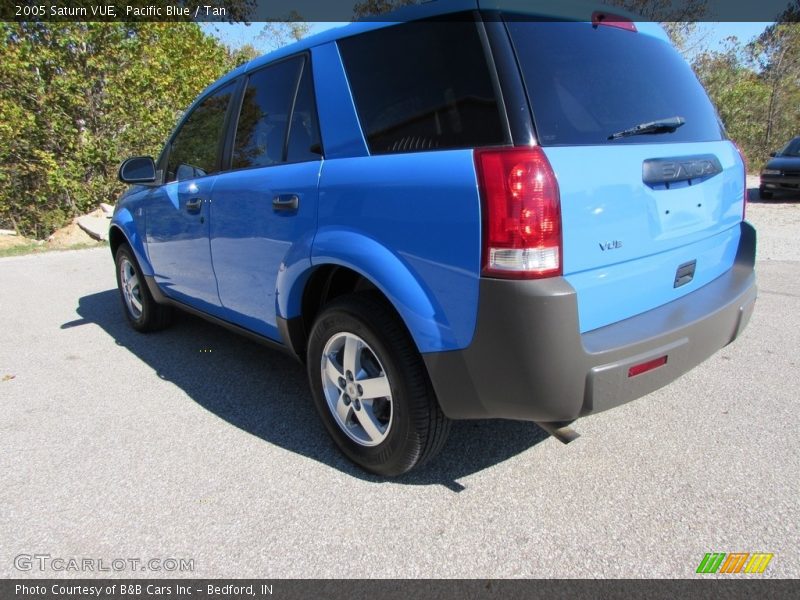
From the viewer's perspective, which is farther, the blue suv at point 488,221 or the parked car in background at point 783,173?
the parked car in background at point 783,173

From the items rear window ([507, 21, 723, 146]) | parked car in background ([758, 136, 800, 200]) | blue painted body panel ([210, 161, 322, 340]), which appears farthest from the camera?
parked car in background ([758, 136, 800, 200])

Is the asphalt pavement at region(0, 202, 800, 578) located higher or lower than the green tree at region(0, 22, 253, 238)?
lower

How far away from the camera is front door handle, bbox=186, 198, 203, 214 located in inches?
127

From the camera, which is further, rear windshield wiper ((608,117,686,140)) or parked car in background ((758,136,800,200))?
parked car in background ((758,136,800,200))

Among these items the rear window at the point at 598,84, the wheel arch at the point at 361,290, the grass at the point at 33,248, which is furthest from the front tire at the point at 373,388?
the grass at the point at 33,248

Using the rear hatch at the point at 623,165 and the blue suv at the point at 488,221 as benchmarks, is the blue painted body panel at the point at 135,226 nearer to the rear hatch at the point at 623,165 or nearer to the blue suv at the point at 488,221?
the blue suv at the point at 488,221

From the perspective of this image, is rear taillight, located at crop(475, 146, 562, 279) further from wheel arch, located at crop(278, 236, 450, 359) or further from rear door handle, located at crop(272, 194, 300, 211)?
rear door handle, located at crop(272, 194, 300, 211)

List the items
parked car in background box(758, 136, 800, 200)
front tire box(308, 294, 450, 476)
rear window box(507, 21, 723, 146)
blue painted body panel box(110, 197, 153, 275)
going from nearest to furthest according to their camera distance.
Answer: rear window box(507, 21, 723, 146) < front tire box(308, 294, 450, 476) < blue painted body panel box(110, 197, 153, 275) < parked car in background box(758, 136, 800, 200)

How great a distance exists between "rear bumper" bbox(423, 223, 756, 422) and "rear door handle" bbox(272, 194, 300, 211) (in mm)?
990

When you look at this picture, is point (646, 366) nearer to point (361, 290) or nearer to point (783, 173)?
point (361, 290)

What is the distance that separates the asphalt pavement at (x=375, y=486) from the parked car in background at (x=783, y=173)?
32.3 ft

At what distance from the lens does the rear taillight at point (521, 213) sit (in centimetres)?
167

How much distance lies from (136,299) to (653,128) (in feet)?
13.9

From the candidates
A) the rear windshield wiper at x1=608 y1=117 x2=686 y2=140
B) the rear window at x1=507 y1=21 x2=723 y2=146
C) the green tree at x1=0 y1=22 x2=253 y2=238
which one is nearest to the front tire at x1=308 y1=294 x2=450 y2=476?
the rear window at x1=507 y1=21 x2=723 y2=146
